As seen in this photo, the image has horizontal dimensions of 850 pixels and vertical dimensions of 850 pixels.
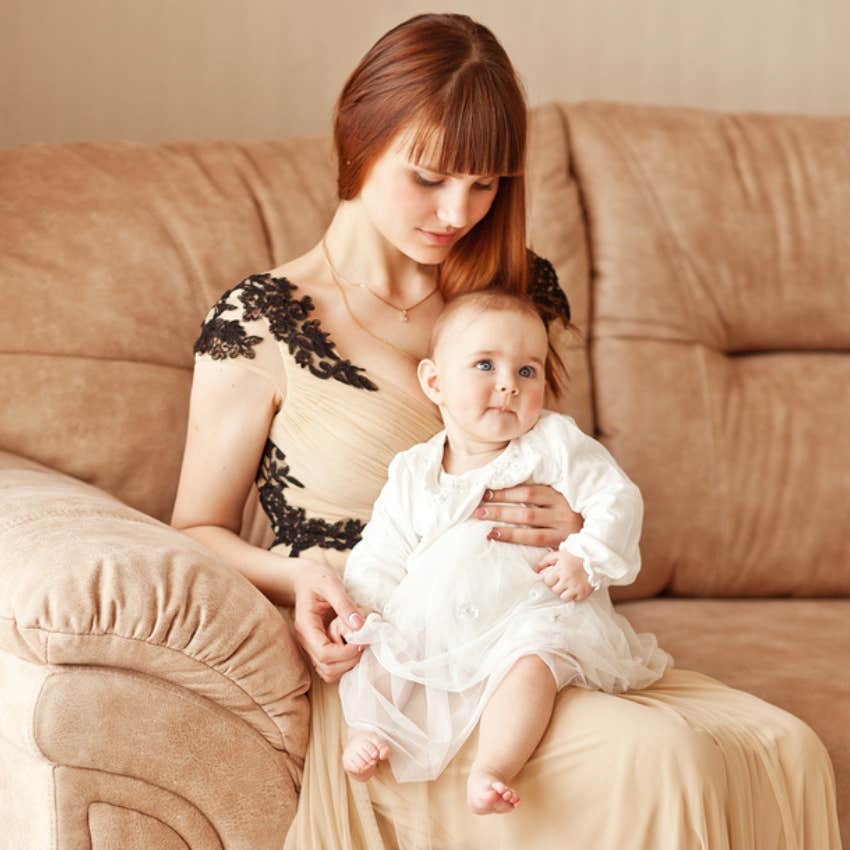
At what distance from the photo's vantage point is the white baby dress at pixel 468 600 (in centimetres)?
151

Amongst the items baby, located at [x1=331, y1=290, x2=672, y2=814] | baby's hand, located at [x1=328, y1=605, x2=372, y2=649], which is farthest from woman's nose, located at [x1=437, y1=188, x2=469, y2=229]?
baby's hand, located at [x1=328, y1=605, x2=372, y2=649]

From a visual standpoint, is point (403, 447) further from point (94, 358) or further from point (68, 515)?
point (94, 358)

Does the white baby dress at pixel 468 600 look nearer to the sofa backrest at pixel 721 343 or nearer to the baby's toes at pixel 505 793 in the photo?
the baby's toes at pixel 505 793

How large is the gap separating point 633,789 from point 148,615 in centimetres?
57

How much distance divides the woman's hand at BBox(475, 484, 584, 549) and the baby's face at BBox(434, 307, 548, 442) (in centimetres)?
8

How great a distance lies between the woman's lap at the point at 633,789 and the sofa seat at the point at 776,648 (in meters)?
0.24

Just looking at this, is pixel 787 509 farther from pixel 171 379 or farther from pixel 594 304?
pixel 171 379

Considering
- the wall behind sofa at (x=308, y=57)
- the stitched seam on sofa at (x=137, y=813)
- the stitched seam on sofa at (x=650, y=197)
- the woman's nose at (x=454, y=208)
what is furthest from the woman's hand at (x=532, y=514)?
the wall behind sofa at (x=308, y=57)

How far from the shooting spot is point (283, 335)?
1900mm

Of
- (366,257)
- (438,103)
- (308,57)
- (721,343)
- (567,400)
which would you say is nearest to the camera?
(438,103)

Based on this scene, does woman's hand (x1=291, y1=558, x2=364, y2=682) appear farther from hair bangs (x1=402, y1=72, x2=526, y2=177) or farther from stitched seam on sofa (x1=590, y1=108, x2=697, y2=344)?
stitched seam on sofa (x1=590, y1=108, x2=697, y2=344)

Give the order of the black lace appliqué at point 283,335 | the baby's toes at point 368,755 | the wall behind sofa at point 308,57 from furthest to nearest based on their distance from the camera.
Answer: the wall behind sofa at point 308,57
the black lace appliqué at point 283,335
the baby's toes at point 368,755
